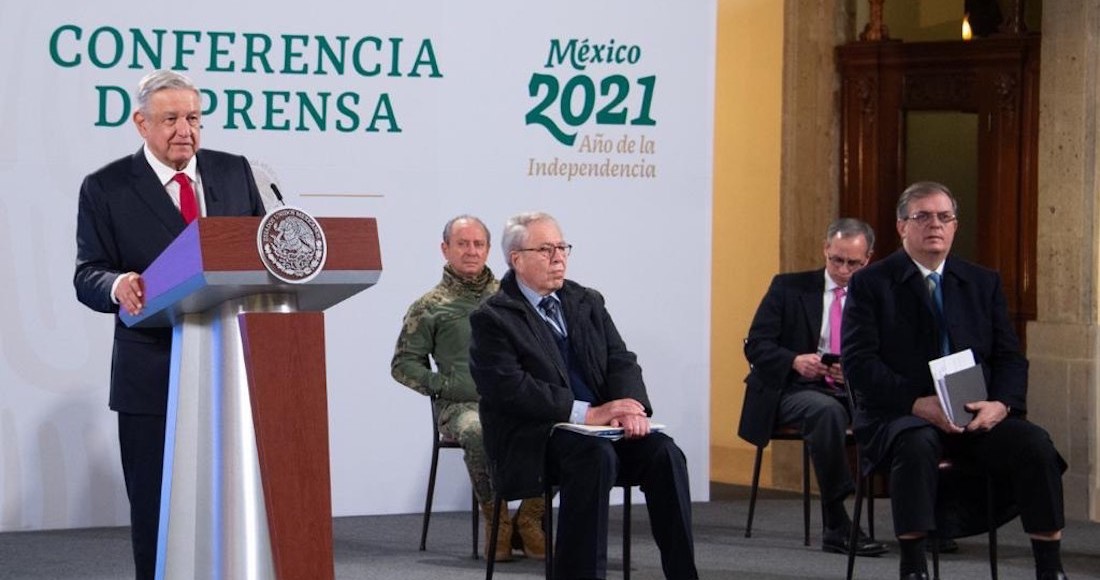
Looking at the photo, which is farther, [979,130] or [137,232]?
[979,130]

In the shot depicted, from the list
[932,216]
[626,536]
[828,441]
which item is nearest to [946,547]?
[828,441]

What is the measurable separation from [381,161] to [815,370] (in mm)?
1891

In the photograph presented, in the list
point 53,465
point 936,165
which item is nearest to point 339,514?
point 53,465

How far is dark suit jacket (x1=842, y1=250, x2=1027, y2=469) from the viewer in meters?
5.23

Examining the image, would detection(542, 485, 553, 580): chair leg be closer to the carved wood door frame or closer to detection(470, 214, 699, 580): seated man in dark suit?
detection(470, 214, 699, 580): seated man in dark suit

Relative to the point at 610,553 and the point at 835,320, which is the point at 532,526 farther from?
the point at 835,320

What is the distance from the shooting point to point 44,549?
19.6 ft

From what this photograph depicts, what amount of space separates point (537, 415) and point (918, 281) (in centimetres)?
133

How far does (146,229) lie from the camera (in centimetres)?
339

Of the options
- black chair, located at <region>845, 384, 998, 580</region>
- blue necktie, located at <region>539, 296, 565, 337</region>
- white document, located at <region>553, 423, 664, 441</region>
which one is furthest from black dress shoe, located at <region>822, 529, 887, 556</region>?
blue necktie, located at <region>539, 296, 565, 337</region>

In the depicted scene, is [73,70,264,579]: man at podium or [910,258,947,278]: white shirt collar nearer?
[73,70,264,579]: man at podium

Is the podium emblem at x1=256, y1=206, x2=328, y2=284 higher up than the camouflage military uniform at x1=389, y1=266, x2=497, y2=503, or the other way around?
the podium emblem at x1=256, y1=206, x2=328, y2=284

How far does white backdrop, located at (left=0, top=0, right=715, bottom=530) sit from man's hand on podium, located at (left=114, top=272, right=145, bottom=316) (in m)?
3.33

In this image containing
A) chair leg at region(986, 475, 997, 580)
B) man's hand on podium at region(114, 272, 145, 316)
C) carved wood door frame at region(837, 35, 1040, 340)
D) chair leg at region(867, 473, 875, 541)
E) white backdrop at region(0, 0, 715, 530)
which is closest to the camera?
man's hand on podium at region(114, 272, 145, 316)
